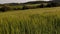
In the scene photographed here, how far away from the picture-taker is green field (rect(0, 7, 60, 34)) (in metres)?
0.65

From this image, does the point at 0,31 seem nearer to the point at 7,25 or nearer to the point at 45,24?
the point at 7,25

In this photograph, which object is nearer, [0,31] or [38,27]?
[0,31]

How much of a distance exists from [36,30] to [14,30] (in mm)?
120

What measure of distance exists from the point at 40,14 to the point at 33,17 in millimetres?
55

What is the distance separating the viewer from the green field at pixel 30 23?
646 millimetres

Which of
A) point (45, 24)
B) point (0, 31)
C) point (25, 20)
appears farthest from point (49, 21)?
point (0, 31)

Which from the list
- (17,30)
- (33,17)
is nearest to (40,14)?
(33,17)

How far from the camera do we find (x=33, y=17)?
0.73 meters

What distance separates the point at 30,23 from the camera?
0.71 metres

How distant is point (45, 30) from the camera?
2.48 feet

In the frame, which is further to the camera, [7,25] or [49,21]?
[49,21]

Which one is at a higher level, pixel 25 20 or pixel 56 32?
pixel 25 20

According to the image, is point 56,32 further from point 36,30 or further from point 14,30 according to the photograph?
point 14,30

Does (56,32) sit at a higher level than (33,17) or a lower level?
lower
